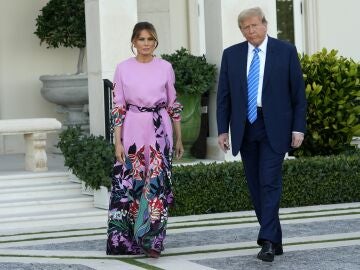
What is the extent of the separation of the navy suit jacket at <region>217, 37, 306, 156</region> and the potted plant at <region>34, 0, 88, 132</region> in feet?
19.6

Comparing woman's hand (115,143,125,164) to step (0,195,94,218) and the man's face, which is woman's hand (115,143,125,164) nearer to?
the man's face

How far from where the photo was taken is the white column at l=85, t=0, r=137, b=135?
11281 mm

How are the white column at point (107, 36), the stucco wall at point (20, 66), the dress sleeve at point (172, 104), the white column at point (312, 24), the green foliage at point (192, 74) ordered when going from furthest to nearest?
1. the white column at point (312, 24)
2. the stucco wall at point (20, 66)
3. the green foliage at point (192, 74)
4. the white column at point (107, 36)
5. the dress sleeve at point (172, 104)

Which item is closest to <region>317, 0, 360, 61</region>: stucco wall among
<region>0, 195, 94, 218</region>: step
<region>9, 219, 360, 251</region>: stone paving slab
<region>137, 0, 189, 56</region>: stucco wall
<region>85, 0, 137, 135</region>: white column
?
<region>137, 0, 189, 56</region>: stucco wall

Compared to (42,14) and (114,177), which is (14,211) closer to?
(114,177)

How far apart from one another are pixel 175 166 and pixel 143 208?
2.91m

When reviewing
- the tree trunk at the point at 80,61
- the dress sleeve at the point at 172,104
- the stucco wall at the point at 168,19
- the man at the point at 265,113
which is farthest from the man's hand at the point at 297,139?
the stucco wall at the point at 168,19

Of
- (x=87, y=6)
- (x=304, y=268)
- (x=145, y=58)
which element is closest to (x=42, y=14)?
(x=87, y=6)

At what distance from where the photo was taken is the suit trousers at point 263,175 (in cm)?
770

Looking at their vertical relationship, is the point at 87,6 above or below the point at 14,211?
above

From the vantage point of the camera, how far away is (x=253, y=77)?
7836 mm

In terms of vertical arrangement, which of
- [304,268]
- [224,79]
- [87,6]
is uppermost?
[87,6]

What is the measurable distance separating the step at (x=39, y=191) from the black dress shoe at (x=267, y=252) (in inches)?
152

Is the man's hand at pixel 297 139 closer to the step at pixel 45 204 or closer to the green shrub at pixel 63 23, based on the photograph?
the step at pixel 45 204
